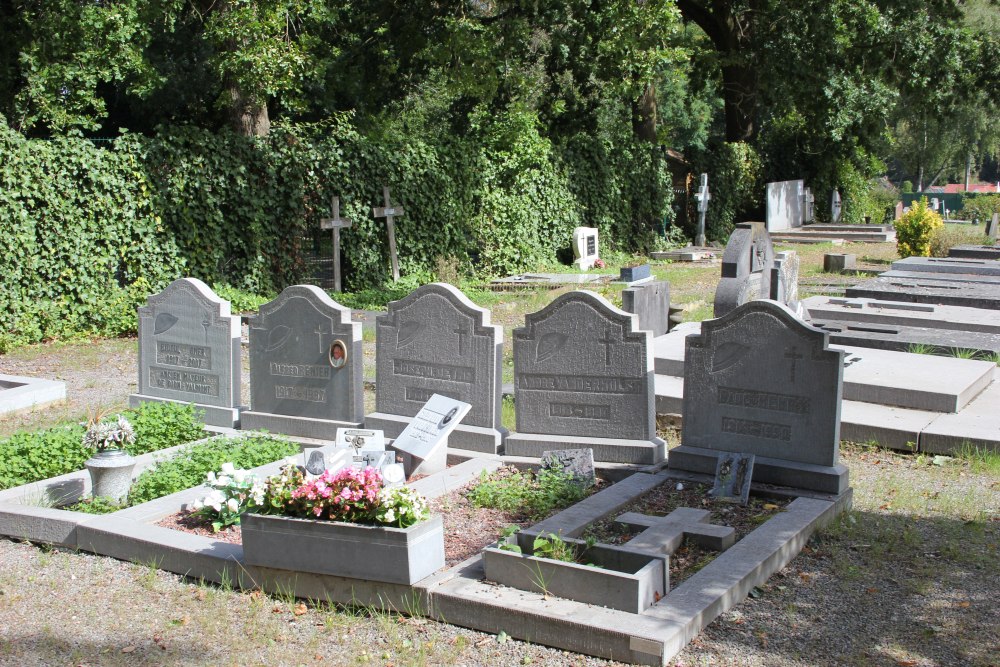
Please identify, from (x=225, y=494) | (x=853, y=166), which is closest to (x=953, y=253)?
(x=853, y=166)

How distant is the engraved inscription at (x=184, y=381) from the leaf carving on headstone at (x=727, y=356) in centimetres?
408

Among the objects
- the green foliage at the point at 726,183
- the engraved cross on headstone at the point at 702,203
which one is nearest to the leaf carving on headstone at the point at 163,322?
the engraved cross on headstone at the point at 702,203

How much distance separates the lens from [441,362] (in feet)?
23.9

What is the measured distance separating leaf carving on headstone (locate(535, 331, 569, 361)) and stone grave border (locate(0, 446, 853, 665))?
3.49 feet

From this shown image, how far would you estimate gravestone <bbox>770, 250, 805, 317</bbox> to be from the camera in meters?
10.7

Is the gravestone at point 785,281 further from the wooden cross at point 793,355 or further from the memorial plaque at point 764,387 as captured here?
the wooden cross at point 793,355

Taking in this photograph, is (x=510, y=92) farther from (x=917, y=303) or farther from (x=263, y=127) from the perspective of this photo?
(x=917, y=303)

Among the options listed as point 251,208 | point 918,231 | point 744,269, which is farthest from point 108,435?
point 918,231

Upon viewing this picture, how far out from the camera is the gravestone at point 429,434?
686 cm

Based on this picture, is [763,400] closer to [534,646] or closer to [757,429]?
[757,429]

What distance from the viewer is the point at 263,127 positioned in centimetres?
1588

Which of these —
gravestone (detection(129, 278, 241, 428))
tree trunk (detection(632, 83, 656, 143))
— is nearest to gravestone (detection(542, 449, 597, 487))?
gravestone (detection(129, 278, 241, 428))

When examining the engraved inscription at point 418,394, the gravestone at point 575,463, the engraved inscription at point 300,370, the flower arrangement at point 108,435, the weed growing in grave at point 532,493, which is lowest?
the weed growing in grave at point 532,493

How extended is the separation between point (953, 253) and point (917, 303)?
6.57 m
